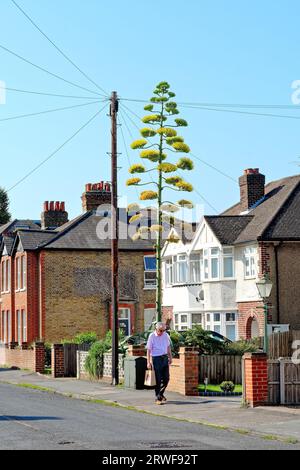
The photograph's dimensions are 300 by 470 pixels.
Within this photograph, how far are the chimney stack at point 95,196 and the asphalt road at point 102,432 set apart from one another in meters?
32.5

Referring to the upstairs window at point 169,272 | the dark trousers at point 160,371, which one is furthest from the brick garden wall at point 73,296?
the dark trousers at point 160,371

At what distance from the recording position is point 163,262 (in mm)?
51188

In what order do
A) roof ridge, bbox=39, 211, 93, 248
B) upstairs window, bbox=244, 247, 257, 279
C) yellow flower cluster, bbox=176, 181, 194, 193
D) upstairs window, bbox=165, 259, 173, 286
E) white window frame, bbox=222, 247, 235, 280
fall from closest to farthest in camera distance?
yellow flower cluster, bbox=176, 181, 194, 193 → upstairs window, bbox=244, 247, 257, 279 → white window frame, bbox=222, 247, 235, 280 → roof ridge, bbox=39, 211, 93, 248 → upstairs window, bbox=165, 259, 173, 286

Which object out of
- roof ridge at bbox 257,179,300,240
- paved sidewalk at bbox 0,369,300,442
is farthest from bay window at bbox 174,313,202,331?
paved sidewalk at bbox 0,369,300,442

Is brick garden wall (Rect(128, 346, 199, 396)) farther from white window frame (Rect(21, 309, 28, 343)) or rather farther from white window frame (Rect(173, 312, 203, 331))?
white window frame (Rect(21, 309, 28, 343))

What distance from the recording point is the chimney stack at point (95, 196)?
53.2 m

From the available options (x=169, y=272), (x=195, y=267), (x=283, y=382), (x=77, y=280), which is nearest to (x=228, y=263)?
(x=195, y=267)

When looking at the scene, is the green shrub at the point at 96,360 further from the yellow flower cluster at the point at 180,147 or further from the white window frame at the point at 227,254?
the white window frame at the point at 227,254

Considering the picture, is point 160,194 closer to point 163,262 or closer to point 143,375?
point 143,375

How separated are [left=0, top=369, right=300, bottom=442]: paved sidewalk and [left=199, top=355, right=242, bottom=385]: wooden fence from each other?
2631 mm

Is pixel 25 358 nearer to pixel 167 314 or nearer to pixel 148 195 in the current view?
pixel 167 314

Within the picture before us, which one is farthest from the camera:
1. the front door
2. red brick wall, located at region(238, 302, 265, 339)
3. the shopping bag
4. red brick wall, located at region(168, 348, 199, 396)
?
the front door

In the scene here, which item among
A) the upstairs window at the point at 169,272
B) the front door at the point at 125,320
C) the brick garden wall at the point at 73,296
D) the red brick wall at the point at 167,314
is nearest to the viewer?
the red brick wall at the point at 167,314

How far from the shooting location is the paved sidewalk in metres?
16.0
